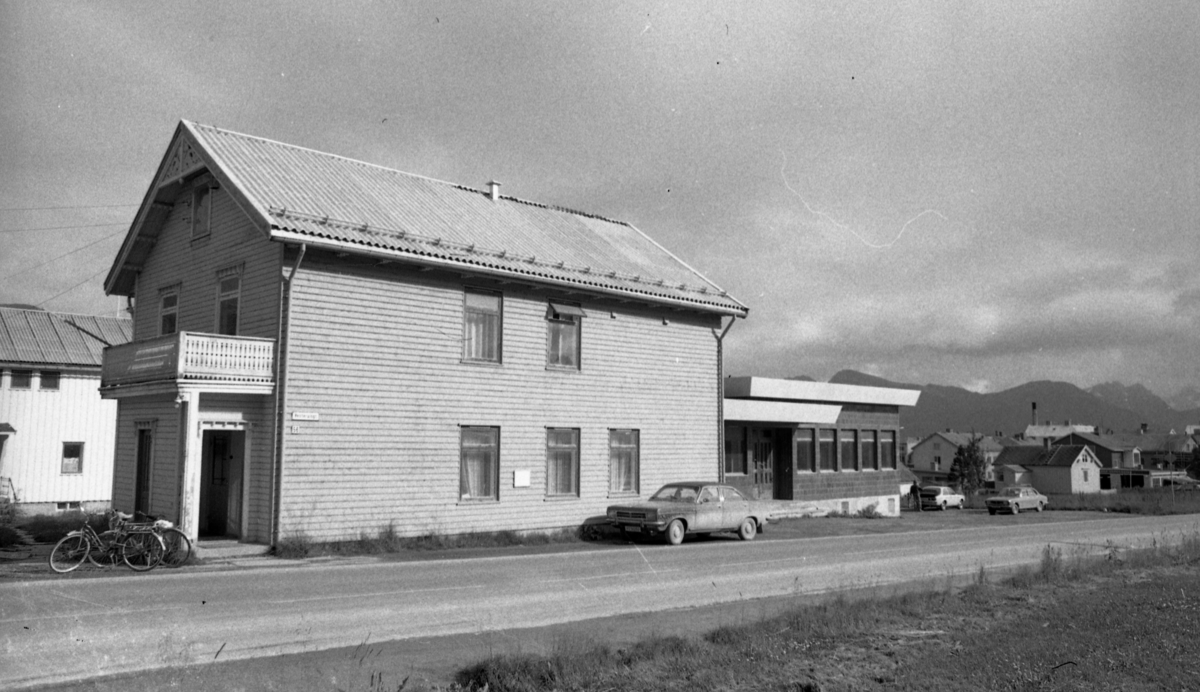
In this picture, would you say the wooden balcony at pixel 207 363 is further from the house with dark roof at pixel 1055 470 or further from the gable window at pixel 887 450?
the house with dark roof at pixel 1055 470

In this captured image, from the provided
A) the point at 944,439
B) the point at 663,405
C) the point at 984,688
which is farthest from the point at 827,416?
the point at 944,439

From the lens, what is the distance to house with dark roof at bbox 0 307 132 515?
34688 mm

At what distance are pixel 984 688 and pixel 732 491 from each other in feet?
54.9

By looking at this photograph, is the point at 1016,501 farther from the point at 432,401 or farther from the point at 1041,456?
the point at 1041,456

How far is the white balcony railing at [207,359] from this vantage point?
19.1 meters

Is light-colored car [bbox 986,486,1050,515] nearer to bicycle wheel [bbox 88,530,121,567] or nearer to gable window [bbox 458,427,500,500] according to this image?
gable window [bbox 458,427,500,500]

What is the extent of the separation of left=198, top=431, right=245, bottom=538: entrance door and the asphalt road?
4.11 meters

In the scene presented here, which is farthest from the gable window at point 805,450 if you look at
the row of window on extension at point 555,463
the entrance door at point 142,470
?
the entrance door at point 142,470

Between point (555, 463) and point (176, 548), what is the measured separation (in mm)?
10567

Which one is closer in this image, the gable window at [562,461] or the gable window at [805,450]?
the gable window at [562,461]

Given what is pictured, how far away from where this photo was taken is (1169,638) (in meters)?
10.5

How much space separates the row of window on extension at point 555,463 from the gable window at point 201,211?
8332mm

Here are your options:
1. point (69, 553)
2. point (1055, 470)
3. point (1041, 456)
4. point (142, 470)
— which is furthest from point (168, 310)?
point (1041, 456)

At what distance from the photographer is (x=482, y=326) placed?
79.4 feet
